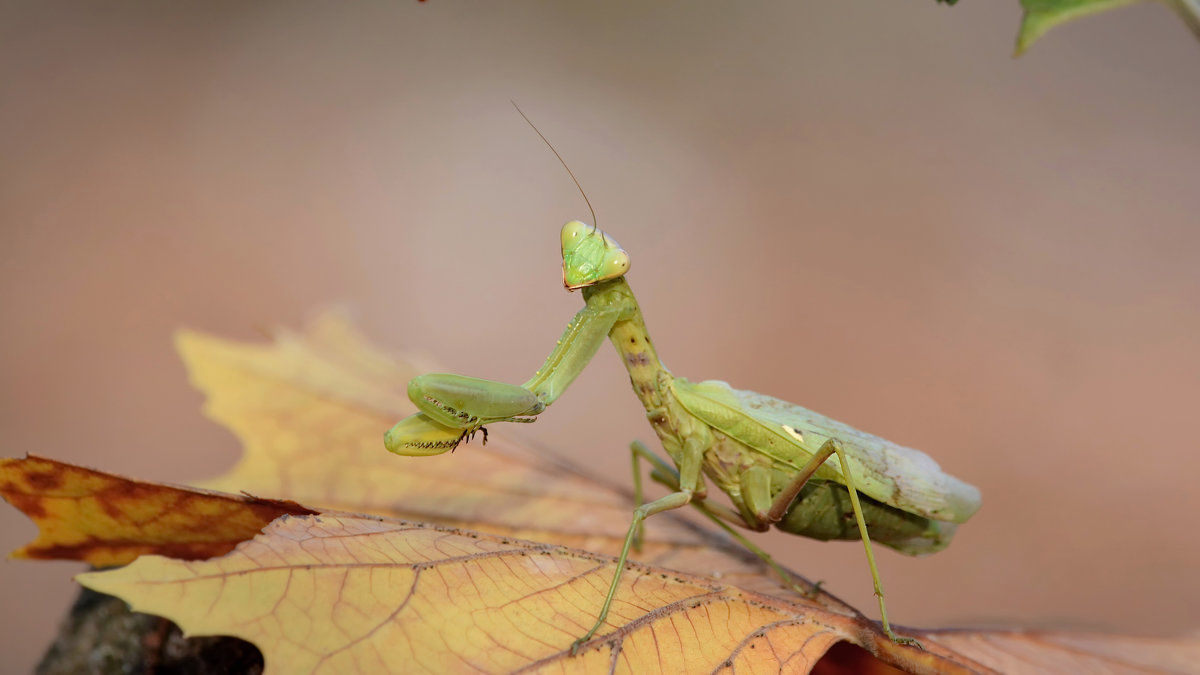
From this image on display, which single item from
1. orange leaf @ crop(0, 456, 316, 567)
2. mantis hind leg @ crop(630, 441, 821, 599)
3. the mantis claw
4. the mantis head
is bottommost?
the mantis claw

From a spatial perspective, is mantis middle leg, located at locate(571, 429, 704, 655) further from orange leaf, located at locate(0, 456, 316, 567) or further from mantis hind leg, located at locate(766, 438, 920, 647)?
orange leaf, located at locate(0, 456, 316, 567)

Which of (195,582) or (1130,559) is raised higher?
(195,582)

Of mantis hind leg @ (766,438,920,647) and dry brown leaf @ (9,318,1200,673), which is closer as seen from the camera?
dry brown leaf @ (9,318,1200,673)

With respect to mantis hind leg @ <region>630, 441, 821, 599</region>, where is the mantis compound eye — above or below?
above

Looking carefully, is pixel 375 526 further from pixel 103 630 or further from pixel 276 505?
pixel 103 630

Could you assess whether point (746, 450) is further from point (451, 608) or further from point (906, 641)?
point (451, 608)

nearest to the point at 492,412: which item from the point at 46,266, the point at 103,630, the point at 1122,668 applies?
the point at 103,630

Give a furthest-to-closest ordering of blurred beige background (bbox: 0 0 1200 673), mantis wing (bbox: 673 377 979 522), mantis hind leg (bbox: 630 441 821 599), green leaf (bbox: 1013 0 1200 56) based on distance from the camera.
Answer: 1. blurred beige background (bbox: 0 0 1200 673)
2. mantis wing (bbox: 673 377 979 522)
3. mantis hind leg (bbox: 630 441 821 599)
4. green leaf (bbox: 1013 0 1200 56)

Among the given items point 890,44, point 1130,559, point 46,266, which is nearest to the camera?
point 1130,559

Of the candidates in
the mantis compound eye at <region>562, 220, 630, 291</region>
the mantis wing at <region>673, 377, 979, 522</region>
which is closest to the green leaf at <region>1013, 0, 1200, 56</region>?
the mantis compound eye at <region>562, 220, 630, 291</region>
